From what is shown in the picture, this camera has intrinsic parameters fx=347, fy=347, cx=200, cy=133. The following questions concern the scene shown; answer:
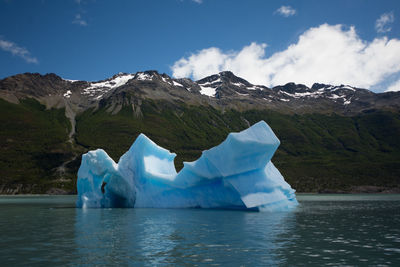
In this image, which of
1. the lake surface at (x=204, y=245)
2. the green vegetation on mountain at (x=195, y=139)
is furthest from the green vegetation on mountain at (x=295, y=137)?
the lake surface at (x=204, y=245)

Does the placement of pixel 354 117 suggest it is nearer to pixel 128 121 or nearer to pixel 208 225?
pixel 128 121

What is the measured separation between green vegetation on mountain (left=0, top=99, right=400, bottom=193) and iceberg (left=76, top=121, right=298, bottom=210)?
5635 cm

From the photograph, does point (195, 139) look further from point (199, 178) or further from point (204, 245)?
point (204, 245)

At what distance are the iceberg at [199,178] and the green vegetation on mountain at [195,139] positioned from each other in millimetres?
56354

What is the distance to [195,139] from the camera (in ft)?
468

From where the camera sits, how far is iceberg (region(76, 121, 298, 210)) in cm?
2400

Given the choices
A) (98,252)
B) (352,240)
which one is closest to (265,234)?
(352,240)

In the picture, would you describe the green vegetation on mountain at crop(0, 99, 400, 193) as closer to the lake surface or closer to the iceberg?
the iceberg

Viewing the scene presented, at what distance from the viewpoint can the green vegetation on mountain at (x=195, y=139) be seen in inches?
3482

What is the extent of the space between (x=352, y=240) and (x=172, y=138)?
125 meters

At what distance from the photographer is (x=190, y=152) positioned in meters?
123

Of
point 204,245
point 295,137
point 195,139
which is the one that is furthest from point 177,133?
point 204,245

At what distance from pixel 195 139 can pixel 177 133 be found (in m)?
8.31

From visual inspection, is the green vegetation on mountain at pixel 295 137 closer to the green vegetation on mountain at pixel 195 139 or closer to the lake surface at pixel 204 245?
the green vegetation on mountain at pixel 195 139
